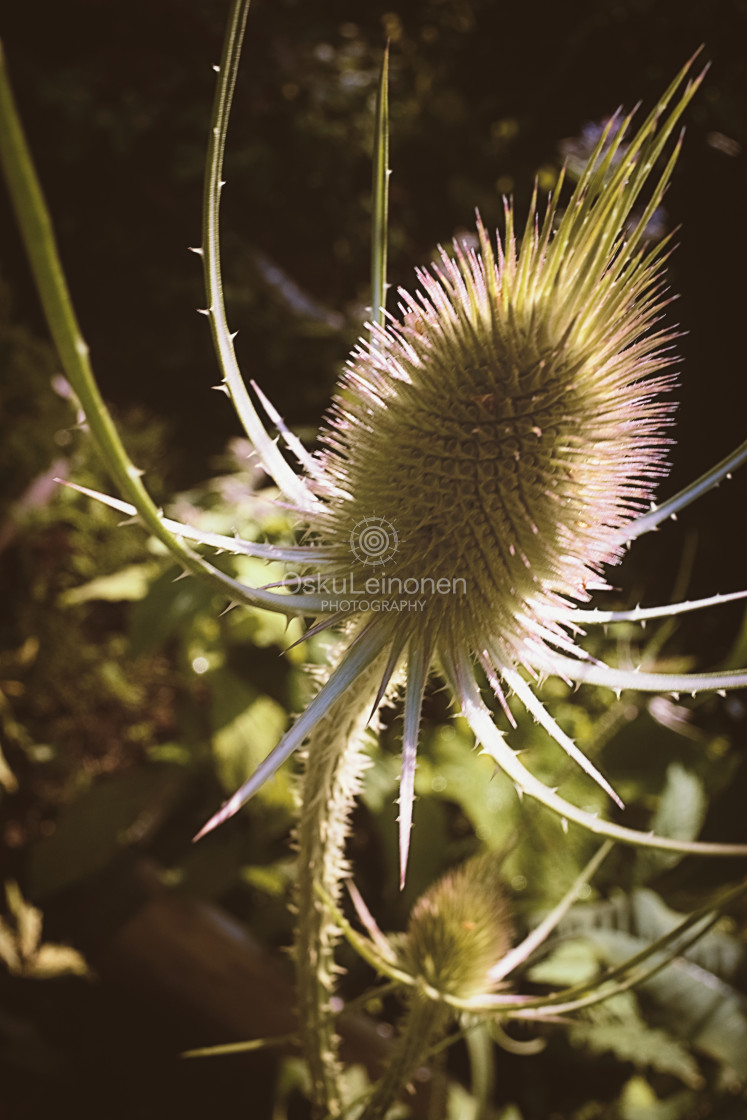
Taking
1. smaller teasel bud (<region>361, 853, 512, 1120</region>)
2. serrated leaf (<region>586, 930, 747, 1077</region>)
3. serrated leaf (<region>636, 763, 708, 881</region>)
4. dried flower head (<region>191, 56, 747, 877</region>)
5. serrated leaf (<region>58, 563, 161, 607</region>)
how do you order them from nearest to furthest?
dried flower head (<region>191, 56, 747, 877</region>), smaller teasel bud (<region>361, 853, 512, 1120</region>), serrated leaf (<region>586, 930, 747, 1077</region>), serrated leaf (<region>636, 763, 708, 881</region>), serrated leaf (<region>58, 563, 161, 607</region>)

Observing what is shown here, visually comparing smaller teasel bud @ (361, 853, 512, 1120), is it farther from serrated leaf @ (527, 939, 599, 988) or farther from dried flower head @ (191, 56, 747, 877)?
serrated leaf @ (527, 939, 599, 988)

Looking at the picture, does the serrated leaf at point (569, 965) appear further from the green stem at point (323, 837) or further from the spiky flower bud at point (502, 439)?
the spiky flower bud at point (502, 439)

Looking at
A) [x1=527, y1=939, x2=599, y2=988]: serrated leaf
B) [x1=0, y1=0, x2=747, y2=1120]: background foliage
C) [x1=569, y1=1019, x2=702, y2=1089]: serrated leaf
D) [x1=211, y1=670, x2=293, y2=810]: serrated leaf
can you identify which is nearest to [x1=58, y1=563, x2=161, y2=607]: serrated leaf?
[x1=0, y1=0, x2=747, y2=1120]: background foliage

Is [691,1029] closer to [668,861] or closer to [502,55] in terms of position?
[668,861]

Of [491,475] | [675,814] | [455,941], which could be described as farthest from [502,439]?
[675,814]

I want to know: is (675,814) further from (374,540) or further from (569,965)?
(374,540)

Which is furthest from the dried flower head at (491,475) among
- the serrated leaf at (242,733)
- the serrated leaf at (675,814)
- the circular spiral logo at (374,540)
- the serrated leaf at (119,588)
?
the serrated leaf at (119,588)
